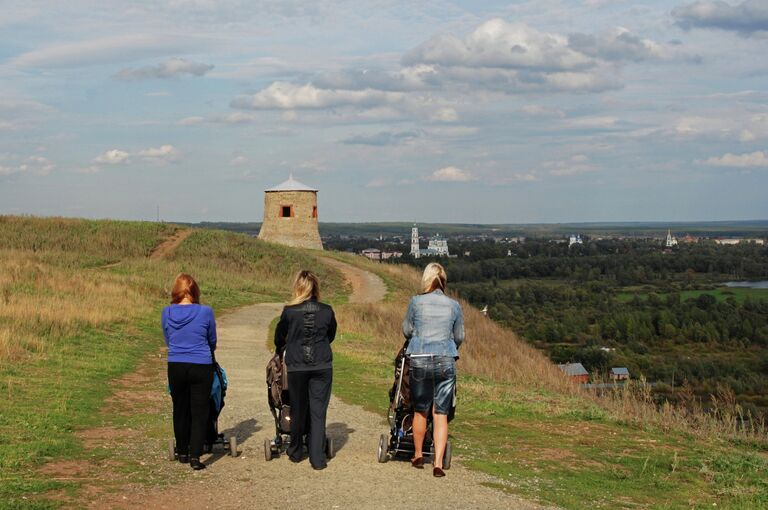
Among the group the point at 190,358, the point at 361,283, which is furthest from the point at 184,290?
the point at 361,283

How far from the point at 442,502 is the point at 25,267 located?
21.0 metres

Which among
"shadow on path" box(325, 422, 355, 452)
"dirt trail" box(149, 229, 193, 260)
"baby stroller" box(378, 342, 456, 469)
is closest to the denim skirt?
"baby stroller" box(378, 342, 456, 469)

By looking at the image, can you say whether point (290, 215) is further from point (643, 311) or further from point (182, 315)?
point (182, 315)

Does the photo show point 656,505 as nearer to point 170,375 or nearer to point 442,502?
point 442,502

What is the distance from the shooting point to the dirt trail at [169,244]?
39.7 meters

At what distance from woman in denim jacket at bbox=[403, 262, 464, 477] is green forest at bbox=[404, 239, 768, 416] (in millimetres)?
8861

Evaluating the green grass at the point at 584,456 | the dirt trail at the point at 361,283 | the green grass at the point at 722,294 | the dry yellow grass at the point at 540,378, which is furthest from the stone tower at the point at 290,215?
the green grass at the point at 722,294

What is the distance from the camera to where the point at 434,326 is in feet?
23.8

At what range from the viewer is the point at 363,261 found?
47.1 m

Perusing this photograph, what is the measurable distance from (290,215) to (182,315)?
42.0 metres

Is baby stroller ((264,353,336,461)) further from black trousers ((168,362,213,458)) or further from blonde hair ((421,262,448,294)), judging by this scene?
blonde hair ((421,262,448,294))

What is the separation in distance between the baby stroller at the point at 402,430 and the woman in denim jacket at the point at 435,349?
16cm

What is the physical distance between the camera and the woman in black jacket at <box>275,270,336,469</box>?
292 inches

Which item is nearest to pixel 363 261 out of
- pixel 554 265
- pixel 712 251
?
pixel 554 265
